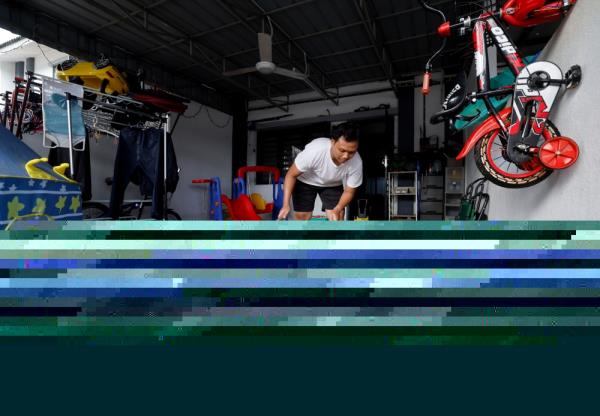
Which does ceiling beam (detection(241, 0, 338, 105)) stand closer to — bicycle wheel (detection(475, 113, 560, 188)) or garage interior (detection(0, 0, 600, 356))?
garage interior (detection(0, 0, 600, 356))

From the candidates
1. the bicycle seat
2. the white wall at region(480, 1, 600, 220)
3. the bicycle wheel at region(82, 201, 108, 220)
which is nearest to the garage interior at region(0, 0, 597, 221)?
the white wall at region(480, 1, 600, 220)

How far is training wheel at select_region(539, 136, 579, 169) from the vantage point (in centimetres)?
110

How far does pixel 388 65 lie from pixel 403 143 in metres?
1.57

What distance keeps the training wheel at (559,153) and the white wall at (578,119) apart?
31 millimetres

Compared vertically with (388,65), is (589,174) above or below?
below

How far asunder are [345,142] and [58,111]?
2285 millimetres

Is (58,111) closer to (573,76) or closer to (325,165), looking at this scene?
(325,165)

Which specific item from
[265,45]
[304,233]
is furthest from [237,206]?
[304,233]

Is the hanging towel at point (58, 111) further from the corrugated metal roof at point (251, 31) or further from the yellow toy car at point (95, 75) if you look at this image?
the corrugated metal roof at point (251, 31)

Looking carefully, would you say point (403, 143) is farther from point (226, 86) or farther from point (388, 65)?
point (226, 86)

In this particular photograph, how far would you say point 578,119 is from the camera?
1122 millimetres

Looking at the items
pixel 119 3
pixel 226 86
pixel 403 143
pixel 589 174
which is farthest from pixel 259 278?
pixel 226 86

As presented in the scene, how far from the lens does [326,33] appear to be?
14.2ft

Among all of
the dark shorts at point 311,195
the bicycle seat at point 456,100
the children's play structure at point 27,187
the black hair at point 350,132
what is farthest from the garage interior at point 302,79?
the children's play structure at point 27,187
